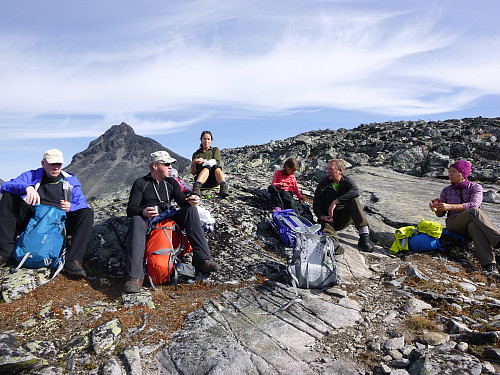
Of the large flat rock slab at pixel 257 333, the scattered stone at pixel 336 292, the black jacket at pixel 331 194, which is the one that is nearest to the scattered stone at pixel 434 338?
the large flat rock slab at pixel 257 333

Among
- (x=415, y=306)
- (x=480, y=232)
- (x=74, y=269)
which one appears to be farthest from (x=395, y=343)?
(x=74, y=269)

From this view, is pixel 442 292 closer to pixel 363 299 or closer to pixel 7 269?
pixel 363 299

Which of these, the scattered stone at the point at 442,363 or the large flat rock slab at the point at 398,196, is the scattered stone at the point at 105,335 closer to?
the scattered stone at the point at 442,363

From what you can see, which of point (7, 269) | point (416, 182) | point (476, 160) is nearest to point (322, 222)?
point (7, 269)

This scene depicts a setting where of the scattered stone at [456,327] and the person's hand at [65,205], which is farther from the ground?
the person's hand at [65,205]

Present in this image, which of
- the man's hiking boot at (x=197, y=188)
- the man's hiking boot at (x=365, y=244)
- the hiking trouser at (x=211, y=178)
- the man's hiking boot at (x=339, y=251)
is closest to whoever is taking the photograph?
the man's hiking boot at (x=339, y=251)

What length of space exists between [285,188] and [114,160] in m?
78.1

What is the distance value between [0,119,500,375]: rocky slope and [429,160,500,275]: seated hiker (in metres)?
0.44

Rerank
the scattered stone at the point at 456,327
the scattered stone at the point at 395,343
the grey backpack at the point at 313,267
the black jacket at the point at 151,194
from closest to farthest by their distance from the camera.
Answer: the scattered stone at the point at 395,343 → the scattered stone at the point at 456,327 → the grey backpack at the point at 313,267 → the black jacket at the point at 151,194

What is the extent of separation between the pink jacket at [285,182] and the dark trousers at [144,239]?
3741 millimetres

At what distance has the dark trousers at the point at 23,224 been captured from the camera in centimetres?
589

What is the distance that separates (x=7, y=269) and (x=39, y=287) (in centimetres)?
78

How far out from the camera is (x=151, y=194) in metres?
6.81

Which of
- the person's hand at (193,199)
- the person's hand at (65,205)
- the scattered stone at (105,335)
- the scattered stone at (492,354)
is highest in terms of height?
the person's hand at (193,199)
